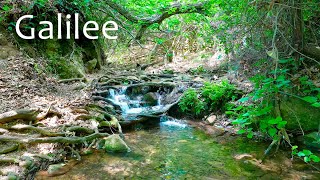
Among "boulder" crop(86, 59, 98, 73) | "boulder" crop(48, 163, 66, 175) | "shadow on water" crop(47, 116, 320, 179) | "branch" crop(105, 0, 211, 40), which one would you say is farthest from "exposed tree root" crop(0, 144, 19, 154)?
"boulder" crop(86, 59, 98, 73)

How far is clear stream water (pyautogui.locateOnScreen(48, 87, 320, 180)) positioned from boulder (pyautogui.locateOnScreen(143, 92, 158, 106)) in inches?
102

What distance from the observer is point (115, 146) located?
18.3ft

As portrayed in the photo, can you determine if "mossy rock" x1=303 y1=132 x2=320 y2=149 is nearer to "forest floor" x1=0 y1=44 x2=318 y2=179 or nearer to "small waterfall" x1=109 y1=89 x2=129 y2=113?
"forest floor" x1=0 y1=44 x2=318 y2=179

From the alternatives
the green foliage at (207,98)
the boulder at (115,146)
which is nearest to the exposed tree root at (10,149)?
the boulder at (115,146)

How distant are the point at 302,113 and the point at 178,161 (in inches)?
111

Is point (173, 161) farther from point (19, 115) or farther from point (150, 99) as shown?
point (150, 99)

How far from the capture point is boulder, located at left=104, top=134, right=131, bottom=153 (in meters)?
5.57

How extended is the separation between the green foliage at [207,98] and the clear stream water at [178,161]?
1.40m

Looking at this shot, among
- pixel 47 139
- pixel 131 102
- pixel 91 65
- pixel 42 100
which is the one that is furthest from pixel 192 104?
pixel 91 65

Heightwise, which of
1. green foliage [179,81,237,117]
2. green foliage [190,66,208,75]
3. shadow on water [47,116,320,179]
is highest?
green foliage [190,66,208,75]

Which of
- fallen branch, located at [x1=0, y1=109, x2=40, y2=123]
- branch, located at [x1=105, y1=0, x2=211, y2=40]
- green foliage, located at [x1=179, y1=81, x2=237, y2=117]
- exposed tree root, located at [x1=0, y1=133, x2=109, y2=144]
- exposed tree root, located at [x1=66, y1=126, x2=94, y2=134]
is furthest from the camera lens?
branch, located at [x1=105, y1=0, x2=211, y2=40]

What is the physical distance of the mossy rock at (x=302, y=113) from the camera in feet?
18.5

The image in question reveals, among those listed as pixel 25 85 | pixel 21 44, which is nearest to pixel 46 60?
pixel 21 44

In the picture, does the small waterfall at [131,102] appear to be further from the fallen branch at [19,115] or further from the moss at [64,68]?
the fallen branch at [19,115]
